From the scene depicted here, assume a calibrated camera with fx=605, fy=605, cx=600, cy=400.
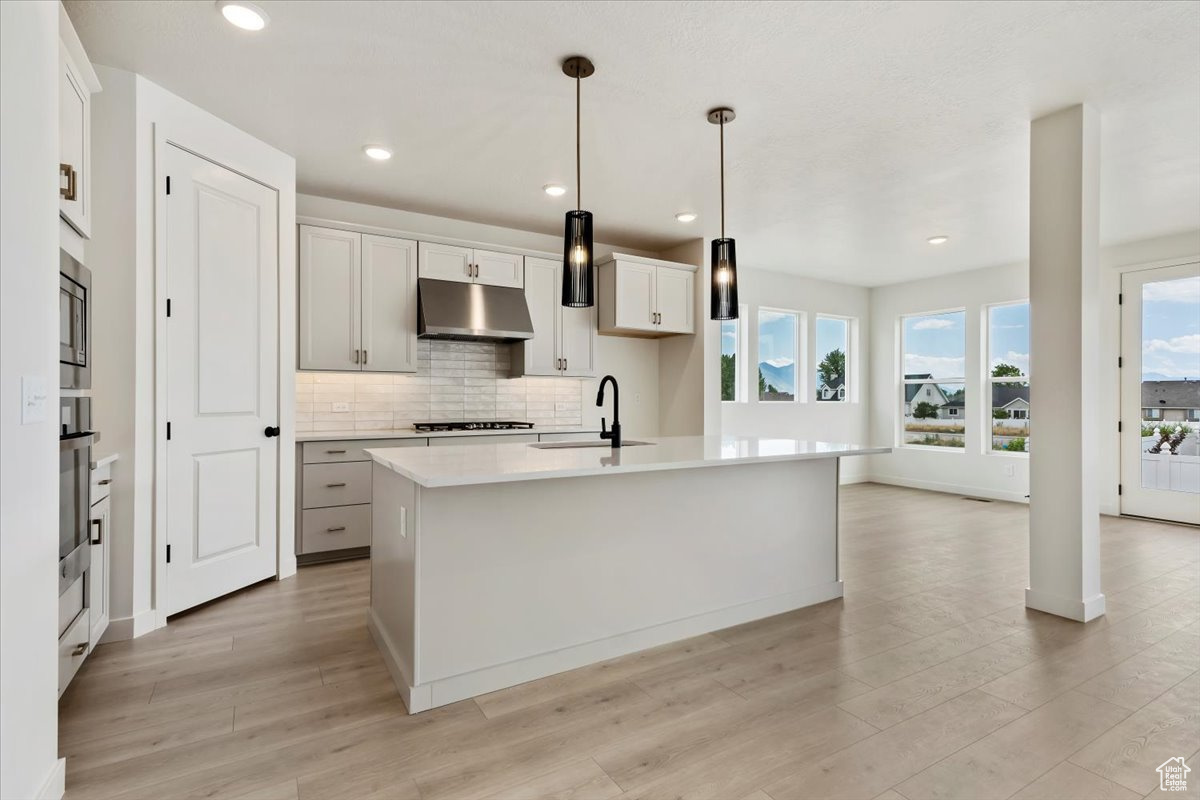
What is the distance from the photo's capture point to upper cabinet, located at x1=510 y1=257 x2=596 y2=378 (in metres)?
5.12

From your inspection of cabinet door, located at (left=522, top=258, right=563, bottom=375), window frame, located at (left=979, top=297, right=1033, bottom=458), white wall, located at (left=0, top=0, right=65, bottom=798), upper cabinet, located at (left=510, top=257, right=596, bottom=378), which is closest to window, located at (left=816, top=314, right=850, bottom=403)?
window frame, located at (left=979, top=297, right=1033, bottom=458)

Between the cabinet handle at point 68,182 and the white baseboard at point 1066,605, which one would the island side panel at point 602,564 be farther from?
the cabinet handle at point 68,182

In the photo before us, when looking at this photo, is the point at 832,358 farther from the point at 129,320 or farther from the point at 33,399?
the point at 33,399

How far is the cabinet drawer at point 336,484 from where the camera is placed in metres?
4.01

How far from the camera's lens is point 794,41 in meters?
2.55

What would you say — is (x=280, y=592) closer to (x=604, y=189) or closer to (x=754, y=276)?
(x=604, y=189)

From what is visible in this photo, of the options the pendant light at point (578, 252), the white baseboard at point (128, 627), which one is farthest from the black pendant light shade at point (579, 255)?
the white baseboard at point (128, 627)

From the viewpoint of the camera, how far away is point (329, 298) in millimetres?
4262

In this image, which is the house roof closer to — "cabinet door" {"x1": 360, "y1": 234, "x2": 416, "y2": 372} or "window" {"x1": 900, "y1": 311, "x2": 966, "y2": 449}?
"window" {"x1": 900, "y1": 311, "x2": 966, "y2": 449}

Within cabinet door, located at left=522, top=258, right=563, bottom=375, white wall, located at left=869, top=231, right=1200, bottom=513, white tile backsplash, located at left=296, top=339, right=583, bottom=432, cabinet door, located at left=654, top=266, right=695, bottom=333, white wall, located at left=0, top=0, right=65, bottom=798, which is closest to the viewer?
white wall, located at left=0, top=0, right=65, bottom=798

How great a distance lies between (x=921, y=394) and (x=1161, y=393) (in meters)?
2.32

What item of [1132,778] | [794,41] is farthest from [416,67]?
[1132,778]

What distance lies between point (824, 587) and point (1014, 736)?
1346 millimetres

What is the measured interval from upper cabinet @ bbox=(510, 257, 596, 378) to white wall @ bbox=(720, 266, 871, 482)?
6.51 ft
